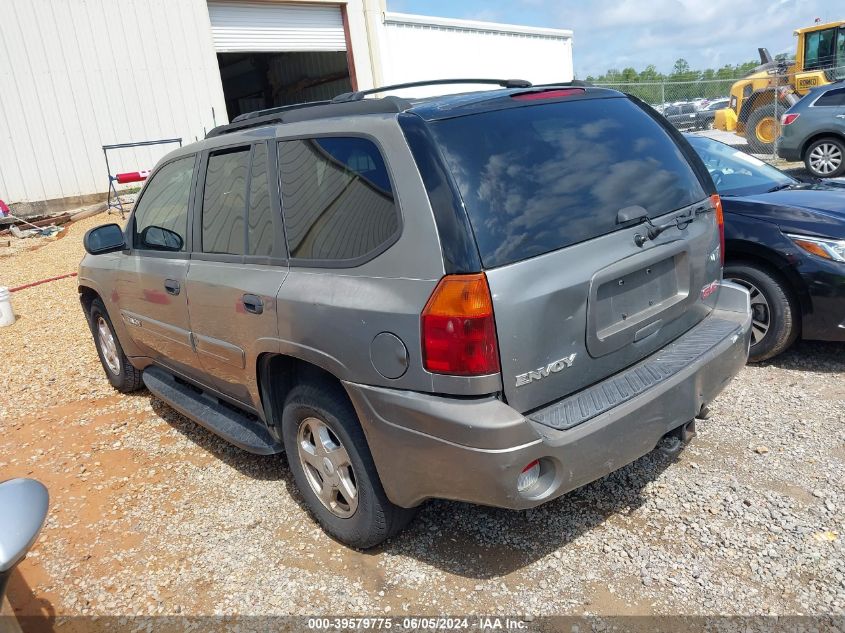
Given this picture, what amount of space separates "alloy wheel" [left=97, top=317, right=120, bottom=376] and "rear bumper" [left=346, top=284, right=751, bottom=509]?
340cm

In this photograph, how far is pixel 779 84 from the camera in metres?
17.8

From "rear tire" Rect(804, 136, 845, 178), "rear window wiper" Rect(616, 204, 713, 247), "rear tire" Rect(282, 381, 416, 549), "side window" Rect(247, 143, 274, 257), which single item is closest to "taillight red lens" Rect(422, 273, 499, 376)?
"rear tire" Rect(282, 381, 416, 549)

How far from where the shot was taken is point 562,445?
7.48 feet

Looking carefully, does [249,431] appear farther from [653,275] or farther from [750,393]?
[750,393]

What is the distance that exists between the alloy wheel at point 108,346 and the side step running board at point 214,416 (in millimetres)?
781

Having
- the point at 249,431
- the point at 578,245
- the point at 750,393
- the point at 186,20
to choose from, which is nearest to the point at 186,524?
the point at 249,431

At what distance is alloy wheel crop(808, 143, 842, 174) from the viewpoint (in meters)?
12.0

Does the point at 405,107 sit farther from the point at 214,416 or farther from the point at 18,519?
the point at 214,416

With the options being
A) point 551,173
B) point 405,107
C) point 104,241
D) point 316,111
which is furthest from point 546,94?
point 104,241

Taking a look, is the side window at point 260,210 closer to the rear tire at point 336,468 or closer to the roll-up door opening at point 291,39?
the rear tire at point 336,468

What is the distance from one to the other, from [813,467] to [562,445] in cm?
180

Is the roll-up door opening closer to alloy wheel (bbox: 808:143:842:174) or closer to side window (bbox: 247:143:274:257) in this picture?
alloy wheel (bbox: 808:143:842:174)

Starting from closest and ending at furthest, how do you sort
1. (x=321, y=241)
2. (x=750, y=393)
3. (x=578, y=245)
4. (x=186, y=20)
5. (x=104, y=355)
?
(x=578, y=245) < (x=321, y=241) < (x=750, y=393) < (x=104, y=355) < (x=186, y=20)

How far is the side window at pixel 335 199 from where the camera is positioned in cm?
247
